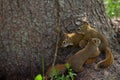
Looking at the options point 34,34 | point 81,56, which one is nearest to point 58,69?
point 81,56

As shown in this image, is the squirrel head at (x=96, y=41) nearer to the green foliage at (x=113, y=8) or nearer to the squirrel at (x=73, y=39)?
the squirrel at (x=73, y=39)

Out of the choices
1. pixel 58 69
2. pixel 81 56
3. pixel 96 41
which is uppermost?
pixel 96 41

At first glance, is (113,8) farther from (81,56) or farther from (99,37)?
(81,56)

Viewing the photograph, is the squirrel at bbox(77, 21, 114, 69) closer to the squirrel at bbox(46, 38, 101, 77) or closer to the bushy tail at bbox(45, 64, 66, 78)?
the squirrel at bbox(46, 38, 101, 77)

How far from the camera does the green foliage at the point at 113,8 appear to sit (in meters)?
5.13

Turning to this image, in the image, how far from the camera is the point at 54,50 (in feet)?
12.1

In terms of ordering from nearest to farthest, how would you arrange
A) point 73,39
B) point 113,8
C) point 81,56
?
point 81,56 → point 73,39 → point 113,8

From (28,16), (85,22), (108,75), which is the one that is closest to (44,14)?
(28,16)

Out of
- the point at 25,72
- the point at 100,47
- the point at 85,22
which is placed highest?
the point at 85,22

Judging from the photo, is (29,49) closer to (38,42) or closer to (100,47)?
(38,42)

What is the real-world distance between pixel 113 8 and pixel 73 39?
1.79m

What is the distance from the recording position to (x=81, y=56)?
351 cm

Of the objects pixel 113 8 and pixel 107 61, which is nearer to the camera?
pixel 107 61

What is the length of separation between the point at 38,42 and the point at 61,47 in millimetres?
210
